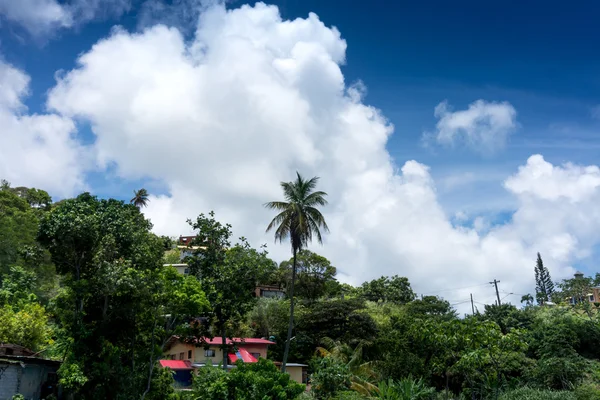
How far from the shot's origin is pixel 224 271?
33.1 metres

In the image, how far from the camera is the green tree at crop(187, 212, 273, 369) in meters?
32.6

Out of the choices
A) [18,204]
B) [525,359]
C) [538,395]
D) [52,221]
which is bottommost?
[538,395]

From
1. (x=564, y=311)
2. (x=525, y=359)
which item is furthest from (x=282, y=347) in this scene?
(x=564, y=311)

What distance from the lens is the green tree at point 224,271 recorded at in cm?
3262

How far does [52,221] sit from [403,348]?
955 inches

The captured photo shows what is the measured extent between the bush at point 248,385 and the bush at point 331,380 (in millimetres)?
5030

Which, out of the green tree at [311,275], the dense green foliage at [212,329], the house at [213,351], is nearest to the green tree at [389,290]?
the green tree at [311,275]

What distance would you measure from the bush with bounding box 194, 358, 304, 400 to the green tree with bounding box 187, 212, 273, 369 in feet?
18.1

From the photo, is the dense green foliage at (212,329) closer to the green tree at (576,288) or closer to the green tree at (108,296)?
the green tree at (108,296)

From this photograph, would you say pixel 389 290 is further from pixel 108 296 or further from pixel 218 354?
pixel 108 296

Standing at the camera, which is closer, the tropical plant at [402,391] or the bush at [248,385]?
the bush at [248,385]

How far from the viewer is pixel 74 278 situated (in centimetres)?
2644

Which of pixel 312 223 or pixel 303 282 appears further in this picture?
pixel 303 282

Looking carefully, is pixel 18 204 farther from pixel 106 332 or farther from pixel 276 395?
pixel 276 395
